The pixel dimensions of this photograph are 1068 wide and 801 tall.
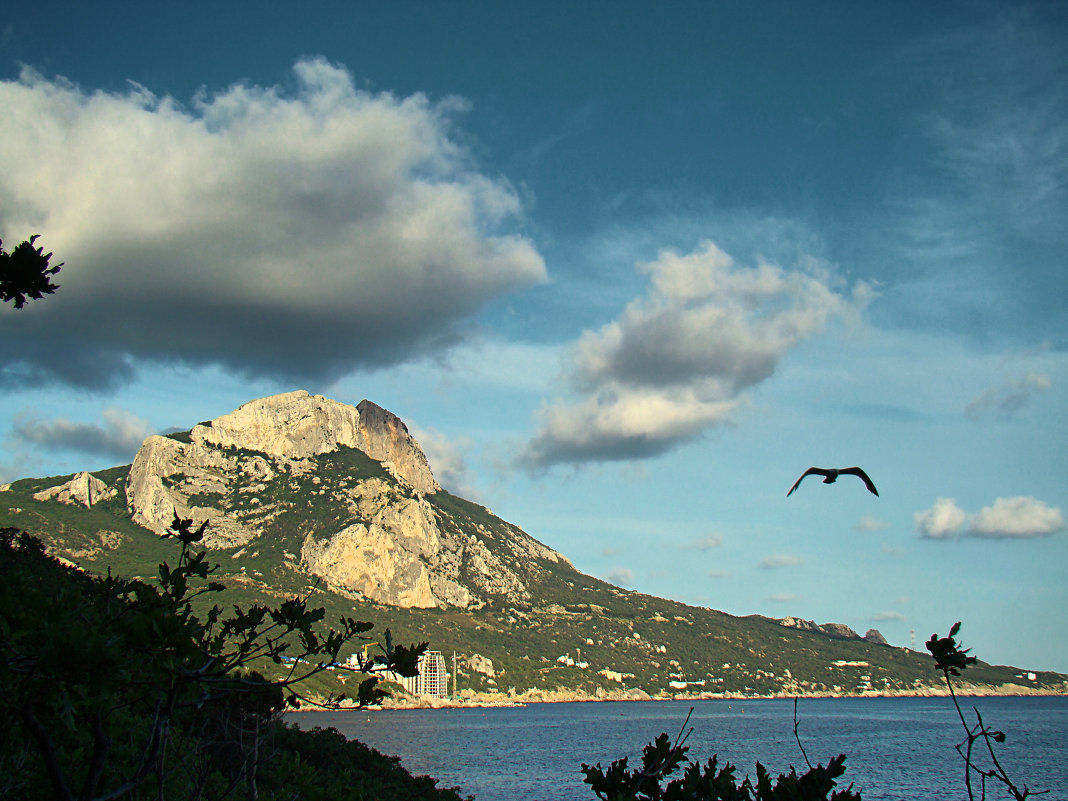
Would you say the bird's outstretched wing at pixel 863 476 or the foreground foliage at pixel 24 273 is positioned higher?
the foreground foliage at pixel 24 273

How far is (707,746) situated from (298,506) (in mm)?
117058

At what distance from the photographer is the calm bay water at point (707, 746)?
6644 cm

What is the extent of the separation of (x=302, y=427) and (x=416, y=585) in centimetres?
5237

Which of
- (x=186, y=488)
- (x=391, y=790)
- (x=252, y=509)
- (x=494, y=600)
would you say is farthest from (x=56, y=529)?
(x=391, y=790)

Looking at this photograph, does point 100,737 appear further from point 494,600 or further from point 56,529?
point 494,600

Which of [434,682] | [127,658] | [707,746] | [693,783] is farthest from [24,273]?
[434,682]

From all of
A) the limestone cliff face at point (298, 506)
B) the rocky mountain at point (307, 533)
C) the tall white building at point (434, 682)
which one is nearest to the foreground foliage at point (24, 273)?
the rocky mountain at point (307, 533)

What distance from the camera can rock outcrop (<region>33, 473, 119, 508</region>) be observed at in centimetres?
16550

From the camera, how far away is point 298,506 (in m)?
180

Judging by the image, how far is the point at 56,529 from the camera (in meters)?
147

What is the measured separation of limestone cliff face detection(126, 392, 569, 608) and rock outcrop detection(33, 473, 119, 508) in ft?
20.0

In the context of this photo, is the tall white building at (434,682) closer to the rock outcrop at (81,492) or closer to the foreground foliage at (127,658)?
the rock outcrop at (81,492)

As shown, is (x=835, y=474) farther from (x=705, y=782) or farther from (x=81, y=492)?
(x=81, y=492)

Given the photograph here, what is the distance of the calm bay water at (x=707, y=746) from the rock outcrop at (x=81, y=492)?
73.7 m
